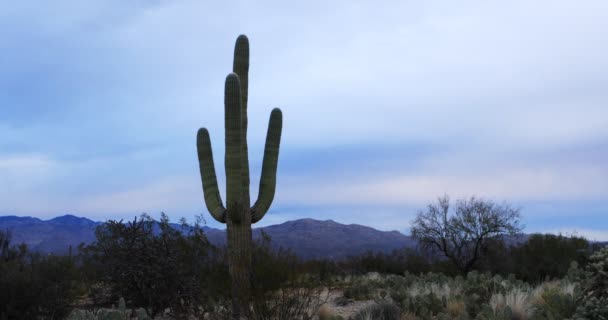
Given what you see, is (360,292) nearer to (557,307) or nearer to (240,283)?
(557,307)

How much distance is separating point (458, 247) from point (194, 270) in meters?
19.1

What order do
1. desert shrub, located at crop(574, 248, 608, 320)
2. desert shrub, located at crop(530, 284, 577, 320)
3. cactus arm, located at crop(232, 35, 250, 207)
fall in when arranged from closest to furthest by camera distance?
desert shrub, located at crop(574, 248, 608, 320), desert shrub, located at crop(530, 284, 577, 320), cactus arm, located at crop(232, 35, 250, 207)

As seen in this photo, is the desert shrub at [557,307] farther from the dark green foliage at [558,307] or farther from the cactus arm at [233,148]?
the cactus arm at [233,148]

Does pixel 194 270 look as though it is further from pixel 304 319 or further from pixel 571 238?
pixel 571 238

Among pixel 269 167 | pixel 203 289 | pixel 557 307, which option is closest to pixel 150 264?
pixel 203 289

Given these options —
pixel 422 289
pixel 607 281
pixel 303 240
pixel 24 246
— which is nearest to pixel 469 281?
pixel 422 289

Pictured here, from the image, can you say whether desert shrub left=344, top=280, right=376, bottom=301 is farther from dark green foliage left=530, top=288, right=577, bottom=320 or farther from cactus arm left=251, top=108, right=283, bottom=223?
dark green foliage left=530, top=288, right=577, bottom=320

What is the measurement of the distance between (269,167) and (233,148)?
1460 mm

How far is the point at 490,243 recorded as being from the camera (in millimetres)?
28172

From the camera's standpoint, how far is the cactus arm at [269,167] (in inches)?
604

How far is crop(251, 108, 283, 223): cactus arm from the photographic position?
604 inches

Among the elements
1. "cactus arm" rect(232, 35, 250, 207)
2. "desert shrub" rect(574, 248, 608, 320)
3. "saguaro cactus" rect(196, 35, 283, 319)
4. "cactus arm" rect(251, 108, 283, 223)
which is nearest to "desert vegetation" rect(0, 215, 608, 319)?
"desert shrub" rect(574, 248, 608, 320)

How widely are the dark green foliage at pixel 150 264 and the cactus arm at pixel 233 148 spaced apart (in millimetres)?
1296

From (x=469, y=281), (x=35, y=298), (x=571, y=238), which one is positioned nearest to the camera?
(x=35, y=298)
